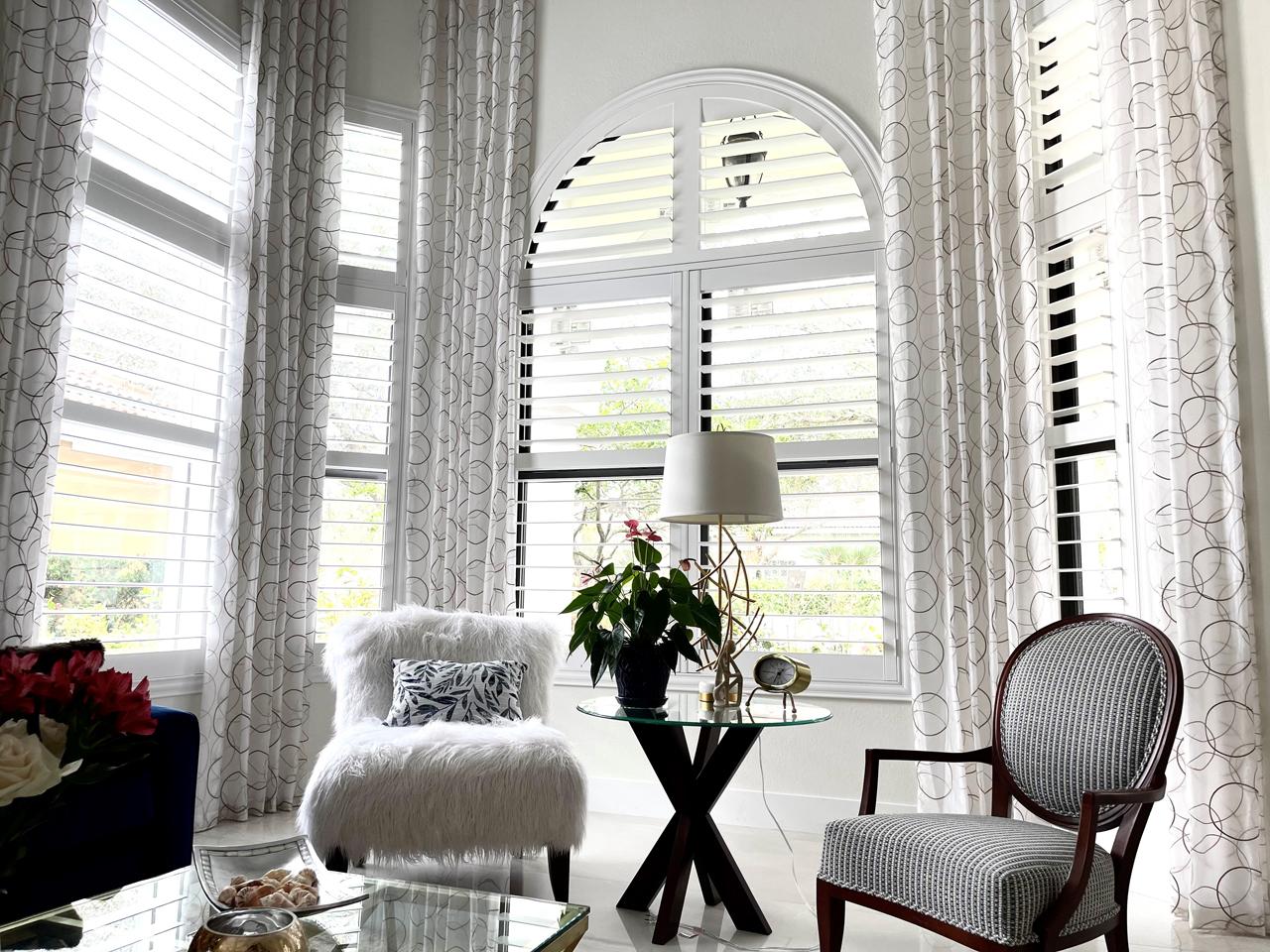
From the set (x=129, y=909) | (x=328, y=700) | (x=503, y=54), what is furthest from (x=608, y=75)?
(x=129, y=909)

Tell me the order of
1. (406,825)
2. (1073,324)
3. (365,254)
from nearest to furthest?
1. (406,825)
2. (1073,324)
3. (365,254)

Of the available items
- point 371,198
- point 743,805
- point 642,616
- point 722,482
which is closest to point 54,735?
point 642,616

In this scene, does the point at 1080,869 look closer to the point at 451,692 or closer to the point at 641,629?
the point at 641,629

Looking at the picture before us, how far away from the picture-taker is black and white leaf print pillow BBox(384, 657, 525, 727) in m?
2.94

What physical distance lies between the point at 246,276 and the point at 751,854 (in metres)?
3.04

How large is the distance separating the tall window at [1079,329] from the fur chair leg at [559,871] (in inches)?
75.5

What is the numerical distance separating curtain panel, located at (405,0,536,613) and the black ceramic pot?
1.44 m

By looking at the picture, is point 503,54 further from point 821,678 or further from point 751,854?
point 751,854

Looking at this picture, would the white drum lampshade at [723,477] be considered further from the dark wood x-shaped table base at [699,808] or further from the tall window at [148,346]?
the tall window at [148,346]

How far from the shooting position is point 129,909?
1614 millimetres

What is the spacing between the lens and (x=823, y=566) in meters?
3.65

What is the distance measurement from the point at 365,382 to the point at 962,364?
2.65 metres

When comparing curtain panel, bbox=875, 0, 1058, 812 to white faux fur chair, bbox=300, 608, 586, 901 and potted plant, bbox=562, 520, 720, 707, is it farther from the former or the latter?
white faux fur chair, bbox=300, 608, 586, 901

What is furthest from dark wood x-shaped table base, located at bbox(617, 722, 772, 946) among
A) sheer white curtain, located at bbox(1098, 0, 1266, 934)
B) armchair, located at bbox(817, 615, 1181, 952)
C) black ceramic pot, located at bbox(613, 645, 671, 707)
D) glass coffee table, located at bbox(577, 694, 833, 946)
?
sheer white curtain, located at bbox(1098, 0, 1266, 934)
